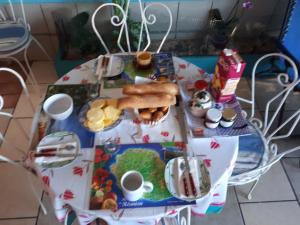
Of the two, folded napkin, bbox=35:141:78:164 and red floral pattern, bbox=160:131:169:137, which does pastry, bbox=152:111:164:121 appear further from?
folded napkin, bbox=35:141:78:164

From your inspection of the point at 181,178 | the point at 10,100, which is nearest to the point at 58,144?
the point at 181,178

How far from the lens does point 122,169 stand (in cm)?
82

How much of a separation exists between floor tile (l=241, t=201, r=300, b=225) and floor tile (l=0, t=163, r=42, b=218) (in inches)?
44.0

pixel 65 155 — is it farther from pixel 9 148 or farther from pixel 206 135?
pixel 9 148

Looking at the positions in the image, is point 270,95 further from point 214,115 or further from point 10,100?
point 10,100

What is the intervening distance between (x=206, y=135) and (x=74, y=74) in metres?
0.61

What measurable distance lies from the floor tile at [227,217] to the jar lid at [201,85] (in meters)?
0.71

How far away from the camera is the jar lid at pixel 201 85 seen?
3.42 ft

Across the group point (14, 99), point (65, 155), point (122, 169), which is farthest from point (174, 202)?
point (14, 99)

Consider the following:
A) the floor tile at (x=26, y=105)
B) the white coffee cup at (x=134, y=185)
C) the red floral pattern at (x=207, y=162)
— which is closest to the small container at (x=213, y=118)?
the red floral pattern at (x=207, y=162)

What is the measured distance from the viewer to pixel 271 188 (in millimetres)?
1492

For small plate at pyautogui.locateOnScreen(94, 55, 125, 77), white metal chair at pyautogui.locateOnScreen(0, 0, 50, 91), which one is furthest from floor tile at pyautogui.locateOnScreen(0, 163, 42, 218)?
Answer: small plate at pyautogui.locateOnScreen(94, 55, 125, 77)

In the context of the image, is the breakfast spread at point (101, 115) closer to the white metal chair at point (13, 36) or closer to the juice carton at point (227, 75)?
the juice carton at point (227, 75)

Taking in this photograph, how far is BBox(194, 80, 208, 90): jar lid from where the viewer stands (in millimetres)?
1041
